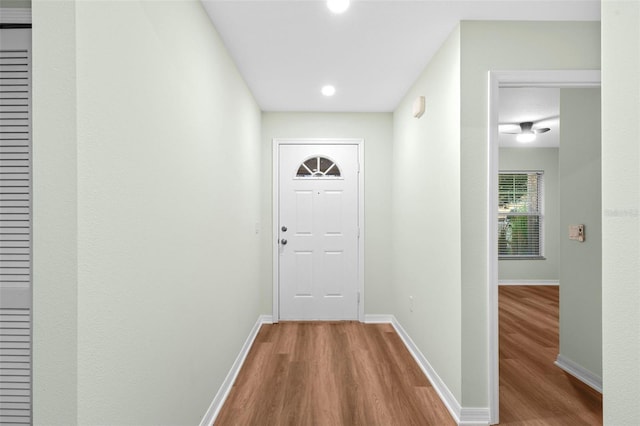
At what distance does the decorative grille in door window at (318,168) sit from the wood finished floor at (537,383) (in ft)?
8.45

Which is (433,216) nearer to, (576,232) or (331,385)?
(576,232)

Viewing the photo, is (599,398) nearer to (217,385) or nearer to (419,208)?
(419,208)

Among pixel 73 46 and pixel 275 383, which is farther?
pixel 275 383

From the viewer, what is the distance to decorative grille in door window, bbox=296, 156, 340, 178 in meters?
3.88

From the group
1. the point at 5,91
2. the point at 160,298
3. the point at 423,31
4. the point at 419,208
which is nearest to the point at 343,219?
the point at 419,208

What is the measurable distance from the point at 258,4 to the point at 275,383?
2593mm

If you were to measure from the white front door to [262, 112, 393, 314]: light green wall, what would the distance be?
136 mm

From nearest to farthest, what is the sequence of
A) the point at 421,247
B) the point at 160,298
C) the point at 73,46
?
the point at 73,46 < the point at 160,298 < the point at 421,247

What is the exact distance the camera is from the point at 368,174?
12.7 ft

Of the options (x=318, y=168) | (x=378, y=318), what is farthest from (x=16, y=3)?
(x=378, y=318)

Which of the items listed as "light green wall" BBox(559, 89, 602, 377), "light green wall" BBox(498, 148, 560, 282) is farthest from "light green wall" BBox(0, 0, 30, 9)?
"light green wall" BBox(498, 148, 560, 282)

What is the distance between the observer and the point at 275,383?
2.42m

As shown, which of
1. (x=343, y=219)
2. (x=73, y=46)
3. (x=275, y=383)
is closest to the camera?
(x=73, y=46)

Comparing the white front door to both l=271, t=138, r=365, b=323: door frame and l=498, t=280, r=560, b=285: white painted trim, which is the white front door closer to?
l=271, t=138, r=365, b=323: door frame
